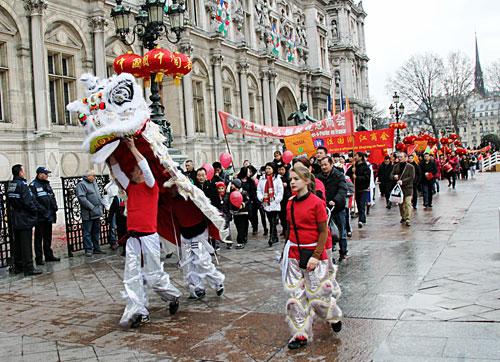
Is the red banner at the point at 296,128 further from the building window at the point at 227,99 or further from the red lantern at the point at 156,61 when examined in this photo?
the building window at the point at 227,99

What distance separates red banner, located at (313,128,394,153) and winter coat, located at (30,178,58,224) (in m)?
Result: 8.18

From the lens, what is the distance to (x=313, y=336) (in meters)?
5.17

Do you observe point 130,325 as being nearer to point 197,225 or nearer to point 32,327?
point 32,327

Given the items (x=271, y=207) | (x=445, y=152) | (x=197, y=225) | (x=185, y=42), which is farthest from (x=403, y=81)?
(x=197, y=225)

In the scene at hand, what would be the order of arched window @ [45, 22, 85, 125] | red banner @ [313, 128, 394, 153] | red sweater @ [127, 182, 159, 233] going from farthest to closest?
1. arched window @ [45, 22, 85, 125]
2. red banner @ [313, 128, 394, 153]
3. red sweater @ [127, 182, 159, 233]

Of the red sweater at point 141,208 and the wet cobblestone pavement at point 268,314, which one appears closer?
the wet cobblestone pavement at point 268,314

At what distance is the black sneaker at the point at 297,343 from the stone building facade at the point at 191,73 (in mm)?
13409

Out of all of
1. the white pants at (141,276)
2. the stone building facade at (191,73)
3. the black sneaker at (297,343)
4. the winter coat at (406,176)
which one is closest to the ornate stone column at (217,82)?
the stone building facade at (191,73)

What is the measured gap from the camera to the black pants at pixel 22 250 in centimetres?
916

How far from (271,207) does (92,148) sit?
20.9 feet

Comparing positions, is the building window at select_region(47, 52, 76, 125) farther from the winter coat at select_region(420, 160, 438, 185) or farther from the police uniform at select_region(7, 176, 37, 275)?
the winter coat at select_region(420, 160, 438, 185)

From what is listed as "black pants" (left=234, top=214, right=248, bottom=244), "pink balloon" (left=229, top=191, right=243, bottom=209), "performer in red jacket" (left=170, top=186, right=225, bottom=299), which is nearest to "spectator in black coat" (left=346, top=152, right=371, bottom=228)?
"black pants" (left=234, top=214, right=248, bottom=244)

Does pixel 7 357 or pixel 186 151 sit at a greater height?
pixel 186 151

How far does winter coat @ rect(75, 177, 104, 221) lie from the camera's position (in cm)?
1095
